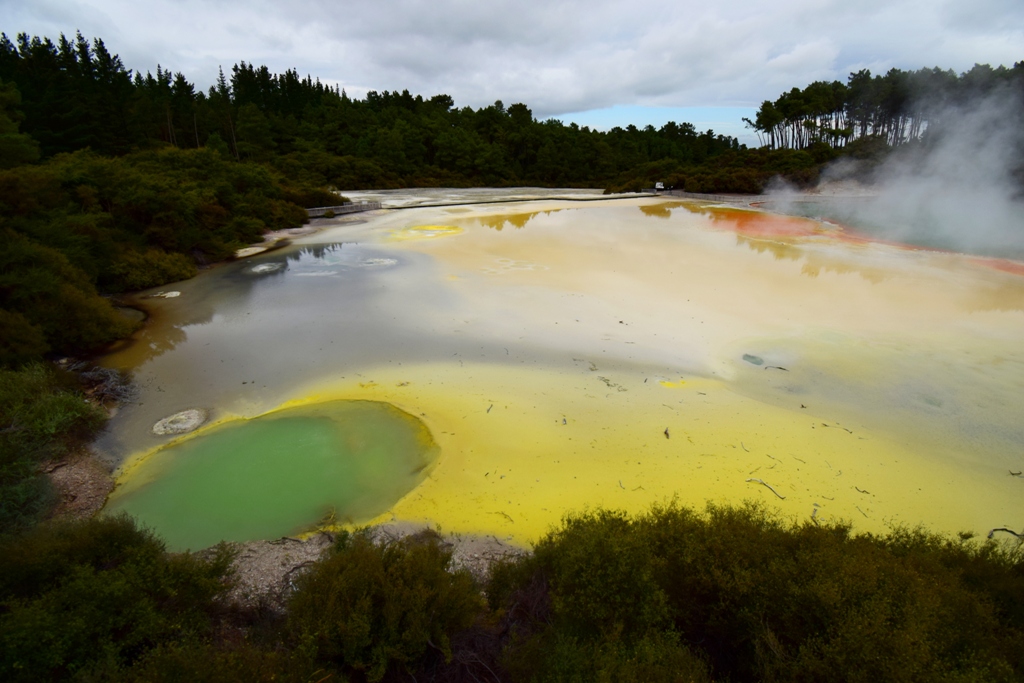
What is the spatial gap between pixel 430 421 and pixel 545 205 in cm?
2386

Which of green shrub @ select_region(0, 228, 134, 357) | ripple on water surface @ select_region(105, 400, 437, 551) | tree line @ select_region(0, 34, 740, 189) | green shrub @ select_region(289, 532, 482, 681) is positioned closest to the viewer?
green shrub @ select_region(289, 532, 482, 681)

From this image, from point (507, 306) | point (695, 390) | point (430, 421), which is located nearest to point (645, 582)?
point (430, 421)

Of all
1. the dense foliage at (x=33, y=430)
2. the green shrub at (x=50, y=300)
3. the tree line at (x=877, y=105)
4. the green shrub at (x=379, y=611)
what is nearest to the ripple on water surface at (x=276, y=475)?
the dense foliage at (x=33, y=430)

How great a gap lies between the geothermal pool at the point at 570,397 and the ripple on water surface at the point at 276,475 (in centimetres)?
3

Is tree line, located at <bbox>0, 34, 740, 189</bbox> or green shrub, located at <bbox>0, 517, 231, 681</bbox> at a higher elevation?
tree line, located at <bbox>0, 34, 740, 189</bbox>

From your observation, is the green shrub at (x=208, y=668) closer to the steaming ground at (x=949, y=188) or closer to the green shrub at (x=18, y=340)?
the green shrub at (x=18, y=340)

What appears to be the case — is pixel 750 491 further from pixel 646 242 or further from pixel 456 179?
pixel 456 179

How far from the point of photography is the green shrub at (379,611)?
2.80 metres

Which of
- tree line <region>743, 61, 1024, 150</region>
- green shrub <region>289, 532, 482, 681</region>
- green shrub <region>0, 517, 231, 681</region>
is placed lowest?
green shrub <region>289, 532, 482, 681</region>

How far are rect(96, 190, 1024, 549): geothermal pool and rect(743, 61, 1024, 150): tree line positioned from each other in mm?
26953

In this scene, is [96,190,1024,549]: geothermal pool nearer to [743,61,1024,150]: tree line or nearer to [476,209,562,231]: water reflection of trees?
[476,209,562,231]: water reflection of trees

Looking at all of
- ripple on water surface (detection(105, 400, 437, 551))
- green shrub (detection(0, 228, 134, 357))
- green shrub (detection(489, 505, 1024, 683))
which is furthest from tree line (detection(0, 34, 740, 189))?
green shrub (detection(489, 505, 1024, 683))

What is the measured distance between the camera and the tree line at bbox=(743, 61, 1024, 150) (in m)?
31.3

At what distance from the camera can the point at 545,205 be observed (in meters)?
28.2
